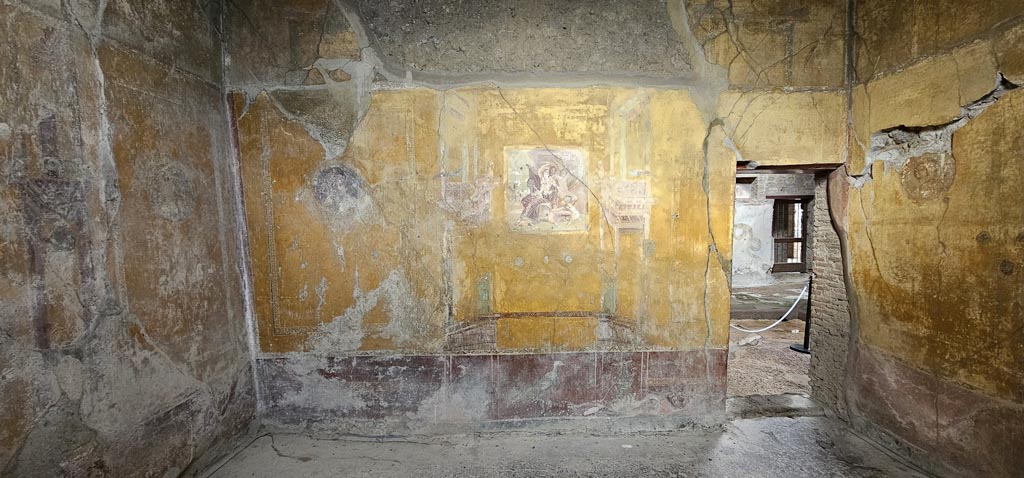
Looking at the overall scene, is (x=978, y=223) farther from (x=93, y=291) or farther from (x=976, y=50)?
(x=93, y=291)

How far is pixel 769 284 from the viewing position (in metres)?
8.52

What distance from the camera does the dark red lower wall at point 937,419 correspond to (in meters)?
1.83

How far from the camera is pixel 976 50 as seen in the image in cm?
189

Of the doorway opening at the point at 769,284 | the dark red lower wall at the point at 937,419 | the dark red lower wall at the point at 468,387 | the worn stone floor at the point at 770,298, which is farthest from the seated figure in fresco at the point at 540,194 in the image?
the worn stone floor at the point at 770,298

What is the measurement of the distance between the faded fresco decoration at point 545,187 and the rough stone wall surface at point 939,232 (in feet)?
6.33

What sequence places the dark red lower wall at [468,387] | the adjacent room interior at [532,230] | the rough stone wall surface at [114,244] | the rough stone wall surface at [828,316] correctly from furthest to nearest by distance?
1. the rough stone wall surface at [828,316]
2. the dark red lower wall at [468,387]
3. the adjacent room interior at [532,230]
4. the rough stone wall surface at [114,244]

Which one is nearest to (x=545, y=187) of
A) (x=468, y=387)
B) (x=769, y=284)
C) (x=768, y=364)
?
(x=468, y=387)

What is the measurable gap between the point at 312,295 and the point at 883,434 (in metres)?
3.96

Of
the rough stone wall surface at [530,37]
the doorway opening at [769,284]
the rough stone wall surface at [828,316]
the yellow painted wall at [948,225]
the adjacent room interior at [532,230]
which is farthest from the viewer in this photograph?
the doorway opening at [769,284]

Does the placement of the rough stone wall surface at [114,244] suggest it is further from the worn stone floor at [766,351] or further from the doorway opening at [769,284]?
the doorway opening at [769,284]

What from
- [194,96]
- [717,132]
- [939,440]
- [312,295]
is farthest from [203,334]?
[939,440]

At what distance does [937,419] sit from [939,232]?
42.5 inches

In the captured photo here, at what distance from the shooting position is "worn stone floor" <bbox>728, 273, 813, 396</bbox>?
3.52 meters

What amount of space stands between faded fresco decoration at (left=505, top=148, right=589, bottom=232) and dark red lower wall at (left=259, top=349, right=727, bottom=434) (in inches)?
38.7
